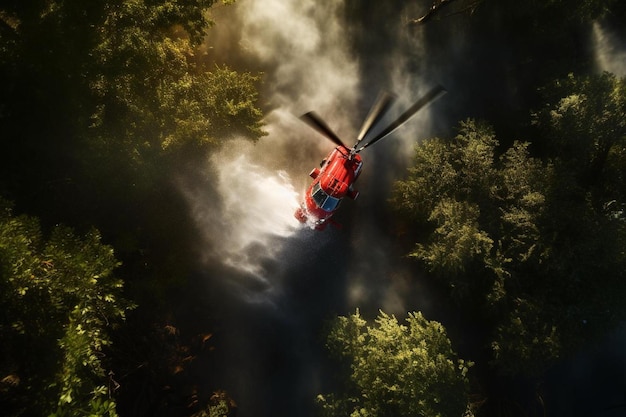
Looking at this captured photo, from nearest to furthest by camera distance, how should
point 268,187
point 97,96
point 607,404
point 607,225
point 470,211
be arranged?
point 97,96 < point 607,225 < point 470,211 < point 268,187 < point 607,404

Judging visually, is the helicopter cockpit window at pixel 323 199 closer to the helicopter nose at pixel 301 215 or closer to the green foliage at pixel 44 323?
the helicopter nose at pixel 301 215

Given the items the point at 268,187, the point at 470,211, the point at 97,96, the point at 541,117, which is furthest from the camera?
the point at 268,187

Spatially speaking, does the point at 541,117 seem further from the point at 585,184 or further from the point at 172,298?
the point at 172,298

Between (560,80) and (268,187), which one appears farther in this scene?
(268,187)

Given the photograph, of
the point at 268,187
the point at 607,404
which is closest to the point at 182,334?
the point at 268,187

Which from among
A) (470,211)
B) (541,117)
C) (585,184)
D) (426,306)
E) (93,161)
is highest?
(541,117)

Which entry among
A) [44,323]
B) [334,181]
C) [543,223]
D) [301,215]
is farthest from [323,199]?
[44,323]
